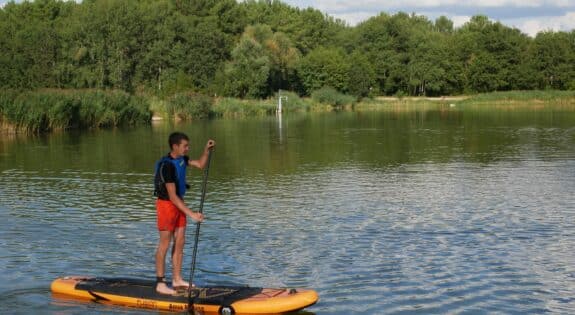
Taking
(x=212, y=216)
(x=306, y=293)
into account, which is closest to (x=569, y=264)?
(x=306, y=293)

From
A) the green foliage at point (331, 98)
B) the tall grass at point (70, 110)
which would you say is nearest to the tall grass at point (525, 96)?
the green foliage at point (331, 98)

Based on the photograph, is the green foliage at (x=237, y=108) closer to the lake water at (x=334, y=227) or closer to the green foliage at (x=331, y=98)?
the green foliage at (x=331, y=98)

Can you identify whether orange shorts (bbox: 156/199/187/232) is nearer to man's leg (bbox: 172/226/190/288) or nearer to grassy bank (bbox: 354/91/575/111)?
man's leg (bbox: 172/226/190/288)

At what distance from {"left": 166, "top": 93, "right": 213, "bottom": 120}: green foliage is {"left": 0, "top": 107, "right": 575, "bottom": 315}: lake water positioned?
3204 centimetres

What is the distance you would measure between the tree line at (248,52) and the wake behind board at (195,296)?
2413 inches

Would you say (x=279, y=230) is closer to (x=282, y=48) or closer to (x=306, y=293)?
(x=306, y=293)

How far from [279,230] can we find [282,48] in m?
87.8

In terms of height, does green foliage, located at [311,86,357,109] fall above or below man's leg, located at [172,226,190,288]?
above

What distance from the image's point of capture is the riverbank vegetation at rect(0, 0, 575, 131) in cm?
8512

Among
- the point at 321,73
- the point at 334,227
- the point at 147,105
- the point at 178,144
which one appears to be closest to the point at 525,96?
the point at 321,73

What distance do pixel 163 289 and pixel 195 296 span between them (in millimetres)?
474

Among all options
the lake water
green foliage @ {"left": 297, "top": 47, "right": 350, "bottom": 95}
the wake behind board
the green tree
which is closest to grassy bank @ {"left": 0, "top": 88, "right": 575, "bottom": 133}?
the green tree

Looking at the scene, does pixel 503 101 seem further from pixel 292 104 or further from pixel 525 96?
pixel 292 104

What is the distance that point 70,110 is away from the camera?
46.8 metres
